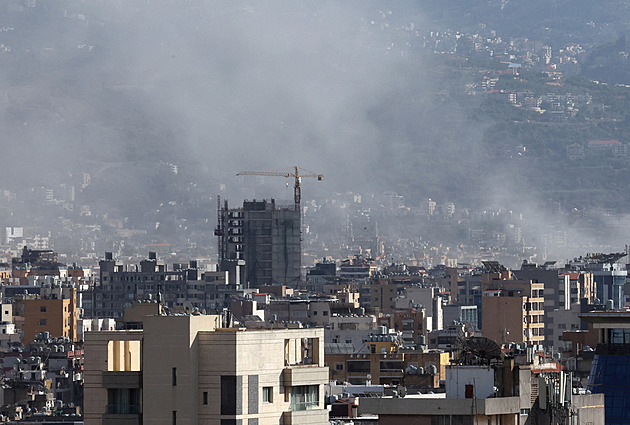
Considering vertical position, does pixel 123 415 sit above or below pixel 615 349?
below

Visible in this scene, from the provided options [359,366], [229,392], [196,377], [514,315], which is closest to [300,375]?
[229,392]

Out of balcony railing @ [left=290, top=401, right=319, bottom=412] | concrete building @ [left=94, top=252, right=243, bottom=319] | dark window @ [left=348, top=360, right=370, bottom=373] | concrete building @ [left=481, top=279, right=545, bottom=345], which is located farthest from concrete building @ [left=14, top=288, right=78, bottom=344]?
balcony railing @ [left=290, top=401, right=319, bottom=412]

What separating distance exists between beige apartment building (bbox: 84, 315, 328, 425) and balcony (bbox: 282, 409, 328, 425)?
0.04ft

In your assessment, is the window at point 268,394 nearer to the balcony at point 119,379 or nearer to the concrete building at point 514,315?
the balcony at point 119,379

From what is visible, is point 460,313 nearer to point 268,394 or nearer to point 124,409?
point 268,394

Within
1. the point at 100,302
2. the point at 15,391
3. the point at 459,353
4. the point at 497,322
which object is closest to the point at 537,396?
the point at 459,353

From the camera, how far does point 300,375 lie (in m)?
28.0

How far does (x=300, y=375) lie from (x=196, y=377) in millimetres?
1602

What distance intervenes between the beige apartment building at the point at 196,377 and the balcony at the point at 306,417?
13 millimetres

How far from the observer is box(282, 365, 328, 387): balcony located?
91.5 feet

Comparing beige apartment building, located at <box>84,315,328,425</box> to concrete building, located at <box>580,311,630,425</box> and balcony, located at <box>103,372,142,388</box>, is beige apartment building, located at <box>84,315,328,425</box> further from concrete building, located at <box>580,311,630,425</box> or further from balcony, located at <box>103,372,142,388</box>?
concrete building, located at <box>580,311,630,425</box>

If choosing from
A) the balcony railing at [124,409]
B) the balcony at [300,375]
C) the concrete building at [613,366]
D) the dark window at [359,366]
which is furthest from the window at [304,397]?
the dark window at [359,366]

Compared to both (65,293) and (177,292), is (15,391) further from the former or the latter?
(177,292)

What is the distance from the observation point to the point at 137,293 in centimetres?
16912
